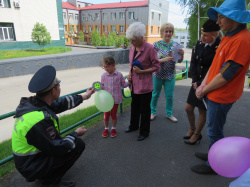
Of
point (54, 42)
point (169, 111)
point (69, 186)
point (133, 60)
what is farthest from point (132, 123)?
point (54, 42)

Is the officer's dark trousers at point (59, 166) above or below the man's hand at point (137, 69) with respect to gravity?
below

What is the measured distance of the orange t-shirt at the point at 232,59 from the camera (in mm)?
1722

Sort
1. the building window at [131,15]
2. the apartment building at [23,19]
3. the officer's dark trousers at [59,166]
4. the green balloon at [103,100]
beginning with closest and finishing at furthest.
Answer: the officer's dark trousers at [59,166] → the green balloon at [103,100] → the apartment building at [23,19] → the building window at [131,15]

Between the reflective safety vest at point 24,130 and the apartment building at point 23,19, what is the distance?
78.0 ft

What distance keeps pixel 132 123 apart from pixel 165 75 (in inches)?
45.5

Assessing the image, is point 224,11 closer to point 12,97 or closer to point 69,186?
point 69,186

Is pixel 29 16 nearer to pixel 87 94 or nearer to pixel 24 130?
pixel 87 94

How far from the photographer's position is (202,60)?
2.62m

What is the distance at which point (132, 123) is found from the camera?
11.5 feet

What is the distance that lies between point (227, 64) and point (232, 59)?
66 mm

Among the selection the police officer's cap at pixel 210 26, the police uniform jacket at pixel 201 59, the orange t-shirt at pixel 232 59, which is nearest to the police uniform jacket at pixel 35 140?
the orange t-shirt at pixel 232 59

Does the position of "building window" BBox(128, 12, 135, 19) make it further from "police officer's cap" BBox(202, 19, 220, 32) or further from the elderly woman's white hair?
"police officer's cap" BBox(202, 19, 220, 32)

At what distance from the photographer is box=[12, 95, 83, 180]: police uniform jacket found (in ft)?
5.38

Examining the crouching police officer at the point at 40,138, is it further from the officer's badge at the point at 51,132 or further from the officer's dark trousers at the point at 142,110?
the officer's dark trousers at the point at 142,110
